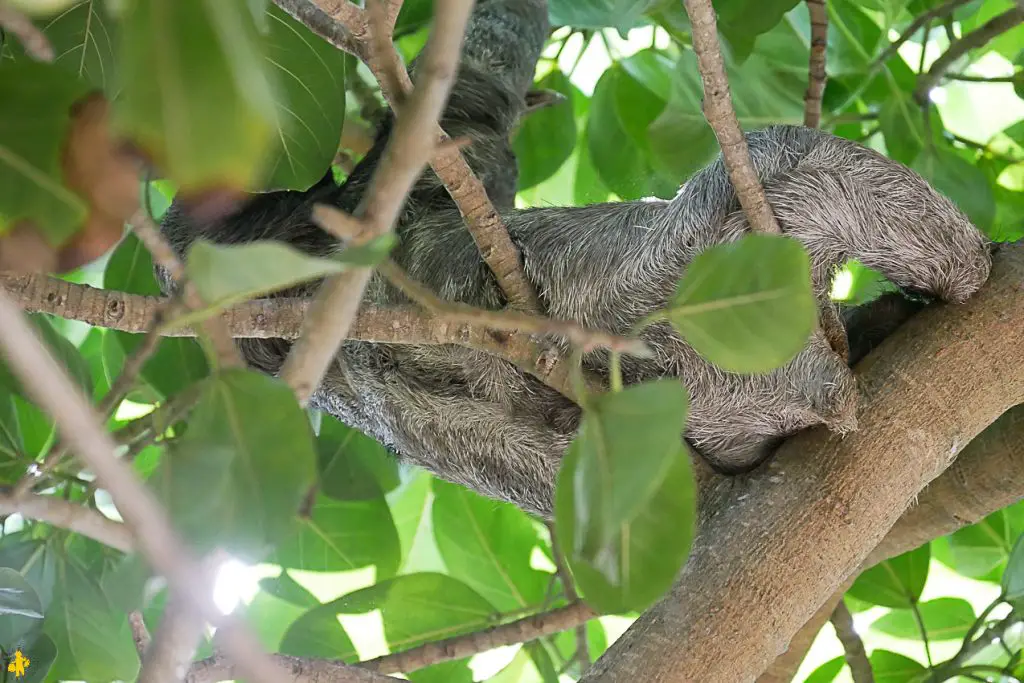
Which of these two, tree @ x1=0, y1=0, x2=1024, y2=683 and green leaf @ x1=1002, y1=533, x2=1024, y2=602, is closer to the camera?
tree @ x1=0, y1=0, x2=1024, y2=683

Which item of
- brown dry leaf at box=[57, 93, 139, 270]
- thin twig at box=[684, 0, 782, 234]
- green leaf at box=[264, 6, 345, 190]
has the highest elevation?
green leaf at box=[264, 6, 345, 190]

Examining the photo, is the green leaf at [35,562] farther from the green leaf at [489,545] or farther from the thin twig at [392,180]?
the thin twig at [392,180]

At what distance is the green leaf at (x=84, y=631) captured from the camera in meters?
1.34

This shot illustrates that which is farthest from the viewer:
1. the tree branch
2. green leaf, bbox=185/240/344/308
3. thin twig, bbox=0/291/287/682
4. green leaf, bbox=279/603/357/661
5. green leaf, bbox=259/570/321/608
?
green leaf, bbox=259/570/321/608

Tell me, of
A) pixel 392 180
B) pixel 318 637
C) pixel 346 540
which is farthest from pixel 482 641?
pixel 392 180

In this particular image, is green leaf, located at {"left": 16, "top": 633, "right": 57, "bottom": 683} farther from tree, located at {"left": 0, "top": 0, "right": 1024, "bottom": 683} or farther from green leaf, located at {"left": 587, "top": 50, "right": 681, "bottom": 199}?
green leaf, located at {"left": 587, "top": 50, "right": 681, "bottom": 199}

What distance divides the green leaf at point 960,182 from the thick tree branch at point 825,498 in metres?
0.43

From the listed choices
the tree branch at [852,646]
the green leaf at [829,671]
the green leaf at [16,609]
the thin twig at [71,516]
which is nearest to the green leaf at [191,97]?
the thin twig at [71,516]

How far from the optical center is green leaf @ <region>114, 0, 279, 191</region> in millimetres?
401

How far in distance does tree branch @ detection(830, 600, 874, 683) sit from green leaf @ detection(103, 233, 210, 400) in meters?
1.21

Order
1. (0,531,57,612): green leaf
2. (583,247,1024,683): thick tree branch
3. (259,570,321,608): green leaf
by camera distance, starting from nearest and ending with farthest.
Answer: (583,247,1024,683): thick tree branch
(0,531,57,612): green leaf
(259,570,321,608): green leaf

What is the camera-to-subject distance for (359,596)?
1.70m

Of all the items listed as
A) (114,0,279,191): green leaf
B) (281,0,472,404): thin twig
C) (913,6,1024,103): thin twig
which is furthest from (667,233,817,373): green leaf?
(913,6,1024,103): thin twig

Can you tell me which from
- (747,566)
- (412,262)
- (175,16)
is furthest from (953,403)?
(175,16)
